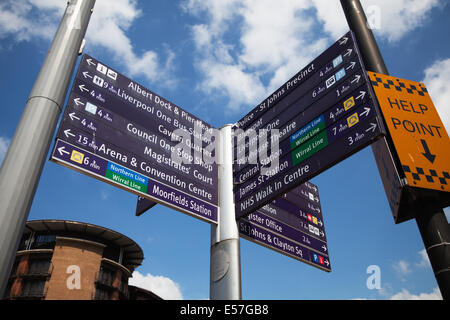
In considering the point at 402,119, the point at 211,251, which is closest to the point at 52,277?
the point at 211,251

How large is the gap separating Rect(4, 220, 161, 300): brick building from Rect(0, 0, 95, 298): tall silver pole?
40.9 meters

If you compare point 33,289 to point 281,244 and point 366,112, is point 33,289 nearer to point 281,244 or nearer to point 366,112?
point 281,244

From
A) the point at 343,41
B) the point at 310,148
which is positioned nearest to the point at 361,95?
the point at 310,148

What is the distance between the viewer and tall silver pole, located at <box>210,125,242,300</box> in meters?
6.38

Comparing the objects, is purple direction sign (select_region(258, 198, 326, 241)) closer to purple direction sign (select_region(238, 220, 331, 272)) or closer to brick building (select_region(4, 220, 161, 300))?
purple direction sign (select_region(238, 220, 331, 272))

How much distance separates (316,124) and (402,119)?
1.90 meters

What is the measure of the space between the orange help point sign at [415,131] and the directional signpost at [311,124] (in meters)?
1.18

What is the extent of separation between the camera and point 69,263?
1673 inches

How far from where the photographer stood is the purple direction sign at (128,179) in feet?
18.4

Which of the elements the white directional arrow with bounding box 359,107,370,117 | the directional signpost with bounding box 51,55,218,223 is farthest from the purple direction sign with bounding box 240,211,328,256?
the white directional arrow with bounding box 359,107,370,117

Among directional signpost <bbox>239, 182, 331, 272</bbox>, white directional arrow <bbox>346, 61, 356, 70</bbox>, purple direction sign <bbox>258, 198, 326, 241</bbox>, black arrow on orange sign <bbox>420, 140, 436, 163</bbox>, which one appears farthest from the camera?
purple direction sign <bbox>258, 198, 326, 241</bbox>

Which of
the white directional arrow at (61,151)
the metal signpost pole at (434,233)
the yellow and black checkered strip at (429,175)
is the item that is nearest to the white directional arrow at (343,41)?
the metal signpost pole at (434,233)

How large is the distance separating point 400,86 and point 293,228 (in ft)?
12.9
